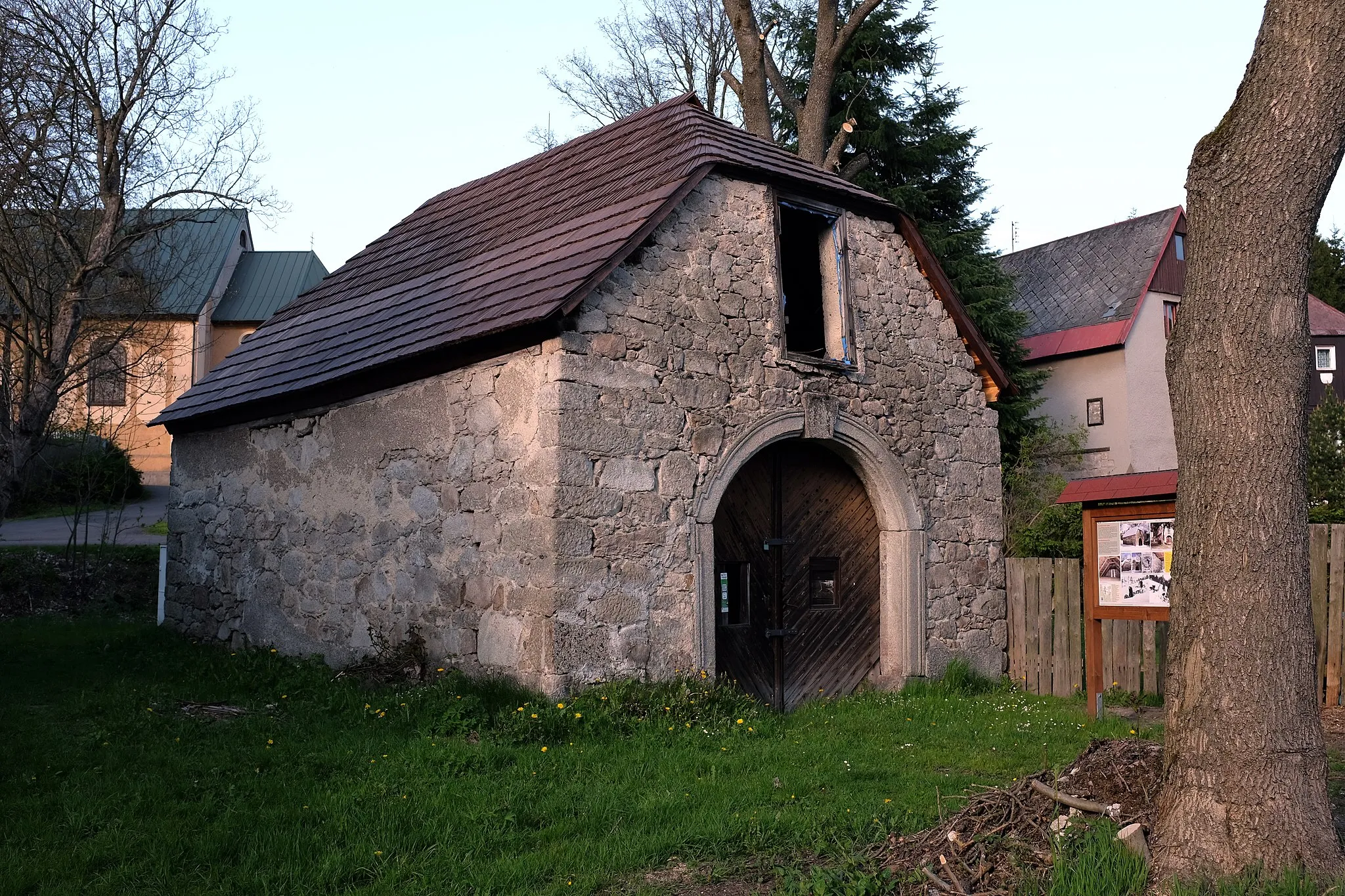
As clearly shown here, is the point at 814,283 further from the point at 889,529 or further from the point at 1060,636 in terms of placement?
the point at 1060,636

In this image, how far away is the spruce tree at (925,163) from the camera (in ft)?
56.5

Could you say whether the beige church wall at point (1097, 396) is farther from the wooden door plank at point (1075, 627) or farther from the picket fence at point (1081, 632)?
the wooden door plank at point (1075, 627)

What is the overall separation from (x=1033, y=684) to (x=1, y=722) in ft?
27.1

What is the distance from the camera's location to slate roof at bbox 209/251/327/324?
2825 cm

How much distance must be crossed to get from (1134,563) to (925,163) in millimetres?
11163

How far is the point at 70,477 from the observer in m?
19.8

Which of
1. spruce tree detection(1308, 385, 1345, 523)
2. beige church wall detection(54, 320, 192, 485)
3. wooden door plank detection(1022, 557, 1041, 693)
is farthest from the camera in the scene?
beige church wall detection(54, 320, 192, 485)

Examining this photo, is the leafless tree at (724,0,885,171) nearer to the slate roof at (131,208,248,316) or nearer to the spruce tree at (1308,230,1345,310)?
the slate roof at (131,208,248,316)

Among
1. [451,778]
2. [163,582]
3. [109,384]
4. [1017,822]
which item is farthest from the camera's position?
[109,384]

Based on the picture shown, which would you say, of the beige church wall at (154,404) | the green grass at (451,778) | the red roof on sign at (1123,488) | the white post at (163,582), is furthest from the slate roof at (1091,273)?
the beige church wall at (154,404)

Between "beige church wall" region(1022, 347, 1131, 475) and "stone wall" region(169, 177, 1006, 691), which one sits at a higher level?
"beige church wall" region(1022, 347, 1131, 475)

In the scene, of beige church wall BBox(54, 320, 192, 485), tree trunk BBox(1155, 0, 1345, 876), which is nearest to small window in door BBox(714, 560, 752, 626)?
tree trunk BBox(1155, 0, 1345, 876)

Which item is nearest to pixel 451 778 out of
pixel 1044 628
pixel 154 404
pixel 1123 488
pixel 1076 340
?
pixel 1123 488

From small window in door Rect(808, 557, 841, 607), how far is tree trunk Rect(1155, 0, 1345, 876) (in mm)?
5135
